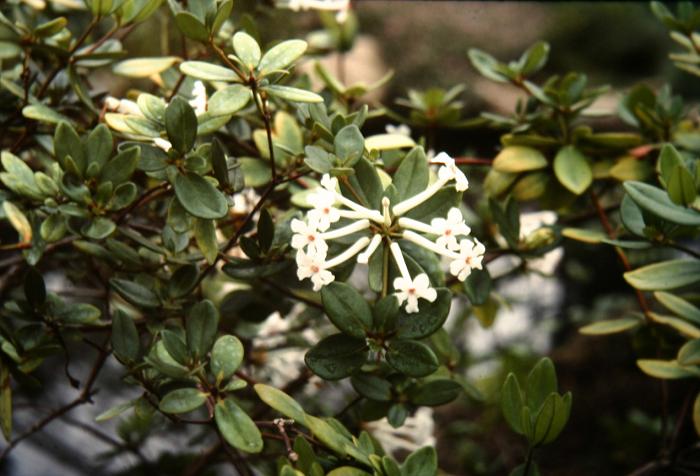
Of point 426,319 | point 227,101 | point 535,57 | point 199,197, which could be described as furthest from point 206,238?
point 535,57

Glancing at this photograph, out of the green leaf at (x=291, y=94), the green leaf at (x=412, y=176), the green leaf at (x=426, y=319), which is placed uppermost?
the green leaf at (x=291, y=94)

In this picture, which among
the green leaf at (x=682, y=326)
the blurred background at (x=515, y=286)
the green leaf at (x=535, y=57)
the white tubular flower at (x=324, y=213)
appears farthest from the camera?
the blurred background at (x=515, y=286)

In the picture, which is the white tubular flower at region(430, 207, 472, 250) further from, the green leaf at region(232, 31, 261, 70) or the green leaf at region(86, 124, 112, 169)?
the green leaf at region(86, 124, 112, 169)

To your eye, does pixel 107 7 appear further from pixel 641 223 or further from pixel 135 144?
pixel 641 223

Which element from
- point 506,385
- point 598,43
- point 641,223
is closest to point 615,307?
point 598,43

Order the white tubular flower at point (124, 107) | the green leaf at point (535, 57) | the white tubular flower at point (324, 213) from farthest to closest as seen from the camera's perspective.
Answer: the green leaf at point (535, 57), the white tubular flower at point (124, 107), the white tubular flower at point (324, 213)

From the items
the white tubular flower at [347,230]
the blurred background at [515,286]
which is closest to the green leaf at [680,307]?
the blurred background at [515,286]

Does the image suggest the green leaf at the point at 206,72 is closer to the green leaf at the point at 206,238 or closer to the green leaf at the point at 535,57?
the green leaf at the point at 206,238

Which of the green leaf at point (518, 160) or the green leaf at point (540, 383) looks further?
the green leaf at point (518, 160)
